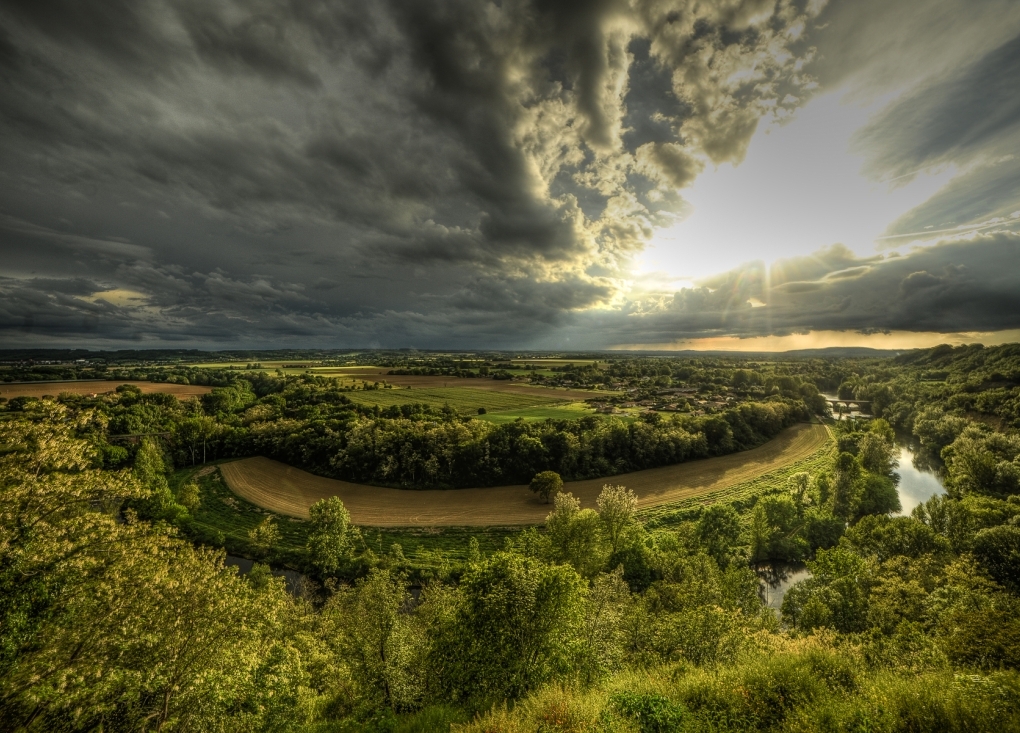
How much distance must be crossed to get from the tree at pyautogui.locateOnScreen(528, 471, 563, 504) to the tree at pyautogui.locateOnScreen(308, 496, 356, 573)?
24.4 metres

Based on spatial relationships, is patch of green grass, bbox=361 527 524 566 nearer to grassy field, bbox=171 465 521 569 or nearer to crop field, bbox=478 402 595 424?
grassy field, bbox=171 465 521 569

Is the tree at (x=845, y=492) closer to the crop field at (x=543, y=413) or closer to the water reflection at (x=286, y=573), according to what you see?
the crop field at (x=543, y=413)

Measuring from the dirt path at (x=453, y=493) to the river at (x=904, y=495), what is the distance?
1430cm

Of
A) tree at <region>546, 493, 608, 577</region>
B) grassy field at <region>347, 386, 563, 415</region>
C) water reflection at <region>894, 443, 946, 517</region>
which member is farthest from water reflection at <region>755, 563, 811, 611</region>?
grassy field at <region>347, 386, 563, 415</region>

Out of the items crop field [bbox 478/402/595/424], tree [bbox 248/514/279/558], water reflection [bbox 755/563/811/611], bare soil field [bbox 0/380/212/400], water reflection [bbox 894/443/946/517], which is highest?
bare soil field [bbox 0/380/212/400]

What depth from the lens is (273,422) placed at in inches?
2778

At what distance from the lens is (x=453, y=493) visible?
52562 mm

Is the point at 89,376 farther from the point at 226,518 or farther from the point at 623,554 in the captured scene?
the point at 623,554

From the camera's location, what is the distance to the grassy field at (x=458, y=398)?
87.9m

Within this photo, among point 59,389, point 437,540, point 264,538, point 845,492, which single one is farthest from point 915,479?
point 59,389

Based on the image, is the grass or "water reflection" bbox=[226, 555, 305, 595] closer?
"water reflection" bbox=[226, 555, 305, 595]

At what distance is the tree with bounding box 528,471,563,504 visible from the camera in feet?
163

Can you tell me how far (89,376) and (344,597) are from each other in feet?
518

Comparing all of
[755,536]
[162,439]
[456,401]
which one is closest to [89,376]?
[162,439]
